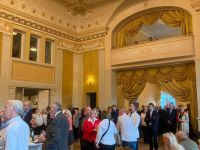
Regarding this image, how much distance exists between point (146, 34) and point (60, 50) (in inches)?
241

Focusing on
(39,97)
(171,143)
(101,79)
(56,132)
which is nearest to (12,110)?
(56,132)

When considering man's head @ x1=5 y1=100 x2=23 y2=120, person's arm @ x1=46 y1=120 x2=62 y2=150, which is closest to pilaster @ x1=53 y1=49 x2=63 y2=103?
person's arm @ x1=46 y1=120 x2=62 y2=150

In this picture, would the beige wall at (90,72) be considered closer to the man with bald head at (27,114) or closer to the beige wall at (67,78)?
the beige wall at (67,78)

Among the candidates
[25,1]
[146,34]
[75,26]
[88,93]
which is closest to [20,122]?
[25,1]

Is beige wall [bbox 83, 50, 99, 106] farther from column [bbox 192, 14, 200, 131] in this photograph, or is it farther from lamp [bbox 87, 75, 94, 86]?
column [bbox 192, 14, 200, 131]

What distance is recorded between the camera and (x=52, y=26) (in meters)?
12.3

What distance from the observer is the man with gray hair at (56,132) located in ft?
11.6

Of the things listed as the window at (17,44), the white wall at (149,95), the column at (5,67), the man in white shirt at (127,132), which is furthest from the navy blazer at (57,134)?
the white wall at (149,95)

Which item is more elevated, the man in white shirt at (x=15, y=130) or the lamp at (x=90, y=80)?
the lamp at (x=90, y=80)

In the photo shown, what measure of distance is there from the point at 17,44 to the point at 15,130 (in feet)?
30.5

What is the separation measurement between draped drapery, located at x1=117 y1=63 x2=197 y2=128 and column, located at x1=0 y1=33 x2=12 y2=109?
17.7 feet

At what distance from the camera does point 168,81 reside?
10.8 meters

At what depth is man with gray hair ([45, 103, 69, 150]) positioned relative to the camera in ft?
11.6

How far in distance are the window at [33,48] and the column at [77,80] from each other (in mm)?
2466
